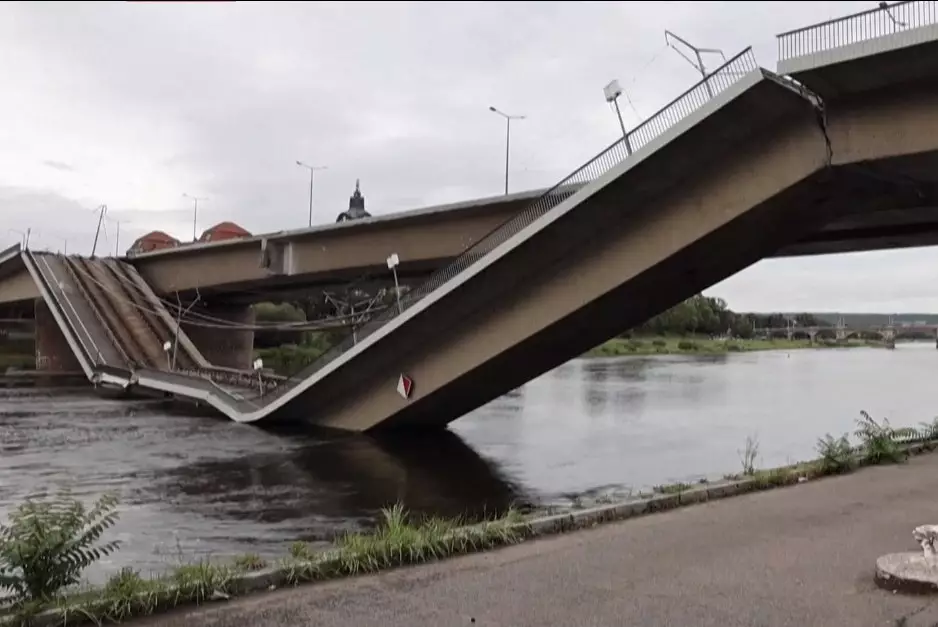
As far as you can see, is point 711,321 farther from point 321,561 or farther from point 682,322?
point 321,561

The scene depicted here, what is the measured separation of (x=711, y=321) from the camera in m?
142

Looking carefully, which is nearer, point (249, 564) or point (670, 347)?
point (249, 564)

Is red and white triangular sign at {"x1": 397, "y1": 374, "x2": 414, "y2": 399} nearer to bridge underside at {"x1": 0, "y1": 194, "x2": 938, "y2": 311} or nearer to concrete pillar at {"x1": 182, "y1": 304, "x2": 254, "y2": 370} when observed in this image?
bridge underside at {"x1": 0, "y1": 194, "x2": 938, "y2": 311}

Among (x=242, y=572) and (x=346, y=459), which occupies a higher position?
(x=242, y=572)

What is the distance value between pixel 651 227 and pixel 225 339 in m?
36.4

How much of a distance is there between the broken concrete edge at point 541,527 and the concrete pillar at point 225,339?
39470 mm

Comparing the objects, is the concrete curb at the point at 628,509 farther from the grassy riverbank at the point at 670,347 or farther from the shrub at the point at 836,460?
the grassy riverbank at the point at 670,347

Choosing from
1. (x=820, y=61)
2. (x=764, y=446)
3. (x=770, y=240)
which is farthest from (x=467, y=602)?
(x=764, y=446)

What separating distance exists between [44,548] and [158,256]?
3884 cm

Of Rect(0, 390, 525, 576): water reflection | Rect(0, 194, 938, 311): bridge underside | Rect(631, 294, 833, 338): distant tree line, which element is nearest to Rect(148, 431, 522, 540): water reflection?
Rect(0, 390, 525, 576): water reflection

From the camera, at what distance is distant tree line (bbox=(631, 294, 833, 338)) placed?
123 m

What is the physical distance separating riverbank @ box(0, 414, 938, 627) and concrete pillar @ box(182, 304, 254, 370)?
39.8 metres

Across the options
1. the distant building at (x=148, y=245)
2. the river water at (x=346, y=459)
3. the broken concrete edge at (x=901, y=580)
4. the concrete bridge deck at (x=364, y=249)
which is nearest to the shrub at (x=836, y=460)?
the river water at (x=346, y=459)

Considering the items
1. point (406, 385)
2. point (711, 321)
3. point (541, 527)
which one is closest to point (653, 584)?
point (541, 527)
